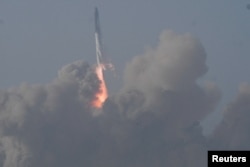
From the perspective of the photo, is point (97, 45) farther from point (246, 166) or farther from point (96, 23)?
point (246, 166)

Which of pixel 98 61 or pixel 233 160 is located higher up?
pixel 98 61

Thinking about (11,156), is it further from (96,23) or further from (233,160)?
(233,160)

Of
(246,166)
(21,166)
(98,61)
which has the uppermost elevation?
(98,61)

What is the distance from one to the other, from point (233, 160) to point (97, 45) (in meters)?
58.1

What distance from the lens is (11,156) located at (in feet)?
322

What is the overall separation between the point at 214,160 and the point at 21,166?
6315 cm

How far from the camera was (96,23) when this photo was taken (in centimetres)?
9050

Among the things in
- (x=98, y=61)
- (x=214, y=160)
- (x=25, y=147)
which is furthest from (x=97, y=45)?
(x=214, y=160)

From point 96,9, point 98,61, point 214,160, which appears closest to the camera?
point 214,160

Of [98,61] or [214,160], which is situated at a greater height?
[98,61]

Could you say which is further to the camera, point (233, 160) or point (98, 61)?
point (98, 61)

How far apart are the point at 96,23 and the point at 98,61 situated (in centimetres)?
819

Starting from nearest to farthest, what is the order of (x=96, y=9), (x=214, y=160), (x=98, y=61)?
1. (x=214, y=160)
2. (x=96, y=9)
3. (x=98, y=61)

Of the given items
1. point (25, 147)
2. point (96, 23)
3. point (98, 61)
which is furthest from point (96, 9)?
point (25, 147)
